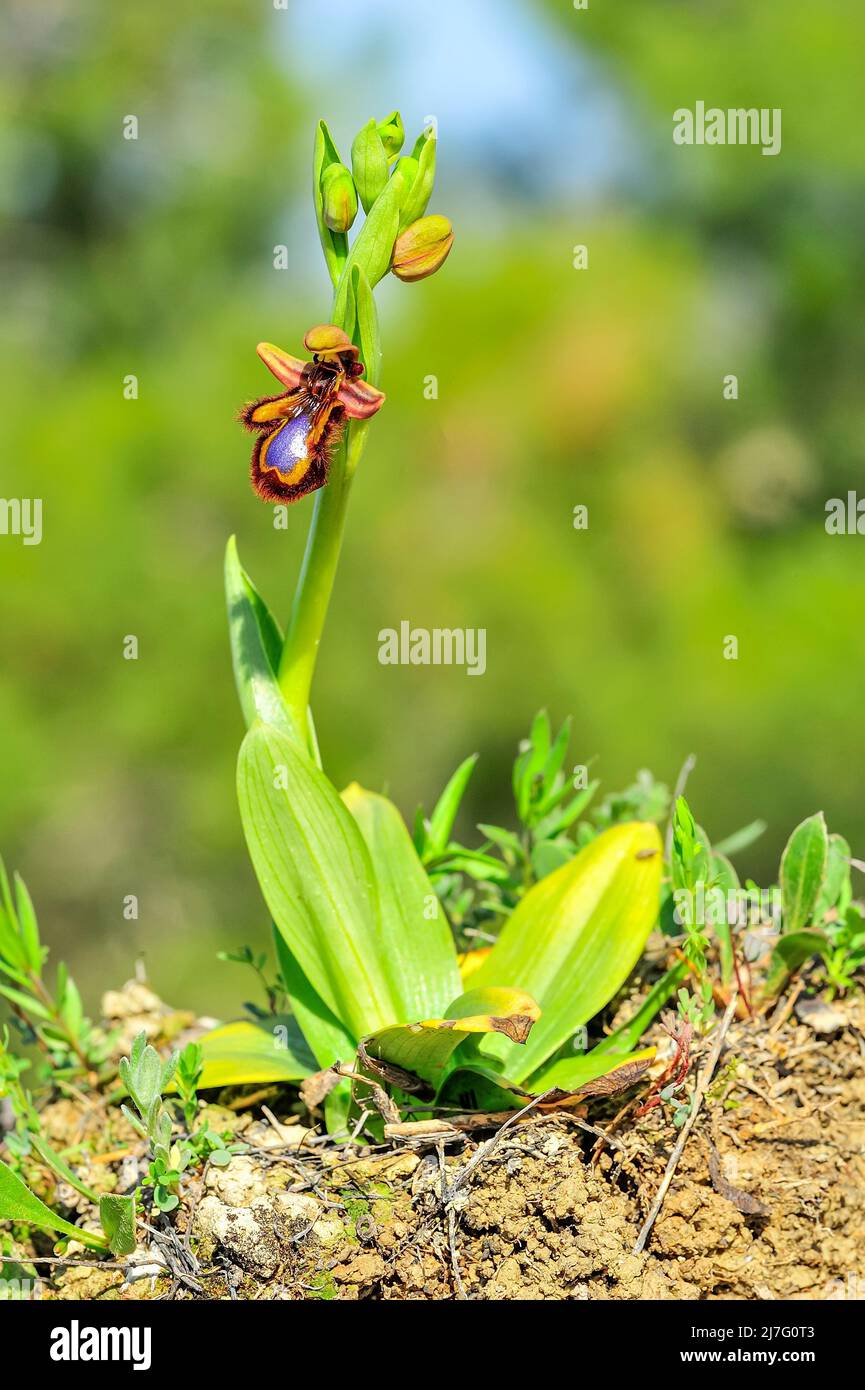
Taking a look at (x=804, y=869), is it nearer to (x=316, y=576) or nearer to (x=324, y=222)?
(x=316, y=576)

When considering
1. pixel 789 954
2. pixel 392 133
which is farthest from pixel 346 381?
pixel 789 954

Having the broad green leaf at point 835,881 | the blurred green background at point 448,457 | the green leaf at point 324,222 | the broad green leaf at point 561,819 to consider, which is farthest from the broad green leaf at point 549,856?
the blurred green background at point 448,457

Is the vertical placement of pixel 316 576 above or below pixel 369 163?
below

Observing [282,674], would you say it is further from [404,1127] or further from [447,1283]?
[447,1283]

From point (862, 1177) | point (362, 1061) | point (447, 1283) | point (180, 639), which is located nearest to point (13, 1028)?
point (362, 1061)

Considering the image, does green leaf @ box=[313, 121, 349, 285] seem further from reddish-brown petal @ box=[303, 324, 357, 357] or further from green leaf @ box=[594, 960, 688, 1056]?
green leaf @ box=[594, 960, 688, 1056]

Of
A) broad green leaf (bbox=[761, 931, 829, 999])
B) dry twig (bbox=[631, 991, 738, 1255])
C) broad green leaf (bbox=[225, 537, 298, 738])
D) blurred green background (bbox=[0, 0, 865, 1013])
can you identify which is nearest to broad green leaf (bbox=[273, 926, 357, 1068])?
broad green leaf (bbox=[225, 537, 298, 738])
